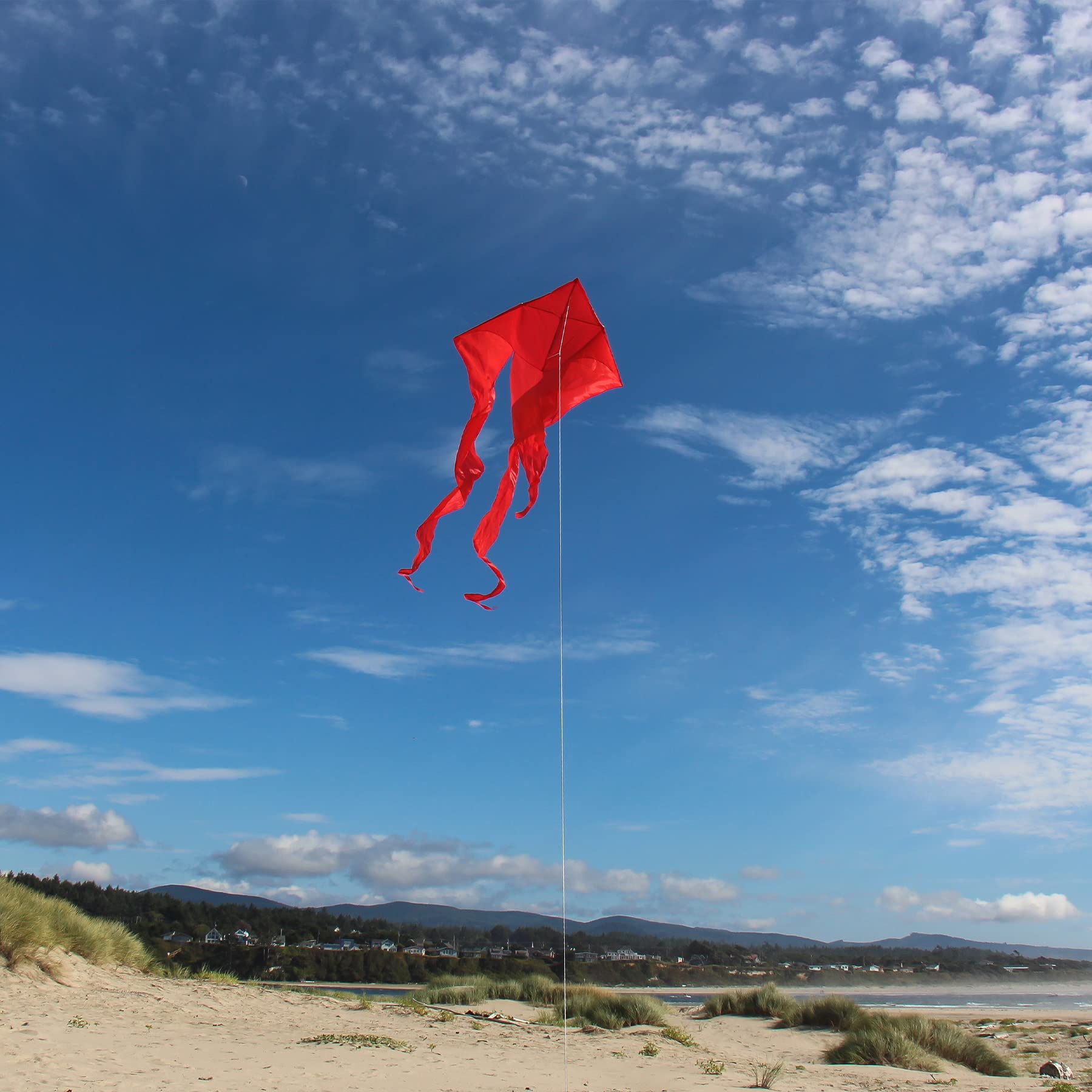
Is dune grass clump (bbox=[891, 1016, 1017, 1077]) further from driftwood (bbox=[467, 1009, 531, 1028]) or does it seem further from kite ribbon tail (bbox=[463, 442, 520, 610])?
kite ribbon tail (bbox=[463, 442, 520, 610])

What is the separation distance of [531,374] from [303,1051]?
10049 millimetres

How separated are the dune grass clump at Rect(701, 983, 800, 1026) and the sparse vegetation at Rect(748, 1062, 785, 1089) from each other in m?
9.72

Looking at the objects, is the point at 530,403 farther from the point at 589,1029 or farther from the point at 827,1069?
the point at 589,1029

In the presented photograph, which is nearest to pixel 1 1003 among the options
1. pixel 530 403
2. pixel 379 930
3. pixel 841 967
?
pixel 530 403

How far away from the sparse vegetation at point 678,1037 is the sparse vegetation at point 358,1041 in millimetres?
6043

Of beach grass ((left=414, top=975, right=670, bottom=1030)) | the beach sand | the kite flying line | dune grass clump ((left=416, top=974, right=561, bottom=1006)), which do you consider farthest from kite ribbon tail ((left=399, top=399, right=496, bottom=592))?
dune grass clump ((left=416, top=974, right=561, bottom=1006))

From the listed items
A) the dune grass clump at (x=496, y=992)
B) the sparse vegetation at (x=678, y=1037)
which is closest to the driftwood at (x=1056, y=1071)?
the sparse vegetation at (x=678, y=1037)

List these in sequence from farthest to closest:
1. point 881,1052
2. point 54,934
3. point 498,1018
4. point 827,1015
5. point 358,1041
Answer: point 827,1015
point 498,1018
point 54,934
point 881,1052
point 358,1041

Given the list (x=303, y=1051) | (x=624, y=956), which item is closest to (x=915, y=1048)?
(x=303, y=1051)

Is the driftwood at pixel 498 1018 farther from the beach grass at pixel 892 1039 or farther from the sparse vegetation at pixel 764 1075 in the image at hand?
the beach grass at pixel 892 1039

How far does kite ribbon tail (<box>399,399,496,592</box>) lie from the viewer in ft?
31.4

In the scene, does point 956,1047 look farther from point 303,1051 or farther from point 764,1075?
point 303,1051

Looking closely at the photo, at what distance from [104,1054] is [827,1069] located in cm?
1108

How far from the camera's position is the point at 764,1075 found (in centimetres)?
1198
